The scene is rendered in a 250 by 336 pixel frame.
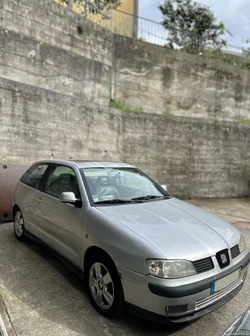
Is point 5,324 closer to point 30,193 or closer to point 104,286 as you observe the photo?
point 104,286

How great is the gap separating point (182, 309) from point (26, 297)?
1.63m

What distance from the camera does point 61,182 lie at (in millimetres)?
3631

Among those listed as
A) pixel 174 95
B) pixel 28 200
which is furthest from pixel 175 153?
pixel 28 200

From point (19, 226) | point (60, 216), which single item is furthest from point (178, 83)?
point (60, 216)

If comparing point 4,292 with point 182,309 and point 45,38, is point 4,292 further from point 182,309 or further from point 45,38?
point 45,38

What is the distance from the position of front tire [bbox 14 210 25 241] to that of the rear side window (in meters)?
0.54

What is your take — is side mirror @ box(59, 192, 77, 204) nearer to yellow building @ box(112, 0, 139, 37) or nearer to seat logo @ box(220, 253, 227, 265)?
seat logo @ box(220, 253, 227, 265)

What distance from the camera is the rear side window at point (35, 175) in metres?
4.09

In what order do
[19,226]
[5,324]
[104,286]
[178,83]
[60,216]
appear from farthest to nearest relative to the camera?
[178,83], [19,226], [60,216], [104,286], [5,324]

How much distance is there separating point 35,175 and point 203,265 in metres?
2.88

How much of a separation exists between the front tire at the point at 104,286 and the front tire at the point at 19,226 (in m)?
1.99

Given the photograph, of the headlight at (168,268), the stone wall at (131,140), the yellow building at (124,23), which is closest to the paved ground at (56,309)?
the headlight at (168,268)

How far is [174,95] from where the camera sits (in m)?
10.5

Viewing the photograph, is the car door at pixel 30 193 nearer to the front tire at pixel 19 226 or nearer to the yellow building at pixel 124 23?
the front tire at pixel 19 226
